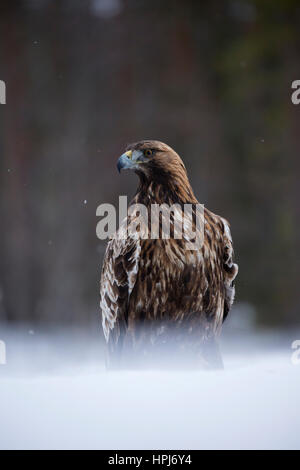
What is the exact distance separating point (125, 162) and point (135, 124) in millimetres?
1404

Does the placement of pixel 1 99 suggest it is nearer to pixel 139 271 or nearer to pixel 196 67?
pixel 196 67

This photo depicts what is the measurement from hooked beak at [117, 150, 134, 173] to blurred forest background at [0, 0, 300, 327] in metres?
1.21

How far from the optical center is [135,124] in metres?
2.58

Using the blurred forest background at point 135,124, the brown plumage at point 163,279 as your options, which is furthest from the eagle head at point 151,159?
the blurred forest background at point 135,124

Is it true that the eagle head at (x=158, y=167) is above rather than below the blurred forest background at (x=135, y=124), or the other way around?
below

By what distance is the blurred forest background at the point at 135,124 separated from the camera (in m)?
2.52

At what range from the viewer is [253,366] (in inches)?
51.4

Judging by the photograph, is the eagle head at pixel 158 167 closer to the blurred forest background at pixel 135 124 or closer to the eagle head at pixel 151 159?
the eagle head at pixel 151 159

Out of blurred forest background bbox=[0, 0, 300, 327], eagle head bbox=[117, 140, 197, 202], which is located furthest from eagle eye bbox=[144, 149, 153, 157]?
blurred forest background bbox=[0, 0, 300, 327]

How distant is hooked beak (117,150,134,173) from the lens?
1.23 meters

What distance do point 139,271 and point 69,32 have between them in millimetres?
1822

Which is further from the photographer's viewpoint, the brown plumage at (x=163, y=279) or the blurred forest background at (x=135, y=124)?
the blurred forest background at (x=135, y=124)

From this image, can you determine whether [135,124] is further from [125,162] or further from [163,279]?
[163,279]

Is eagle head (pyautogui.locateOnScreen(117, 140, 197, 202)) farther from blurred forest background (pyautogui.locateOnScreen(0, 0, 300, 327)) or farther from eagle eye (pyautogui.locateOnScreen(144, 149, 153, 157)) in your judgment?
blurred forest background (pyautogui.locateOnScreen(0, 0, 300, 327))
